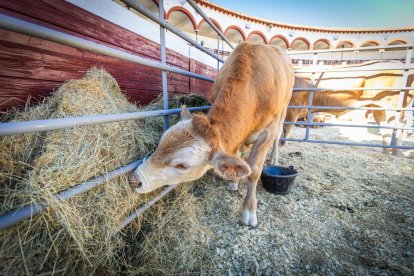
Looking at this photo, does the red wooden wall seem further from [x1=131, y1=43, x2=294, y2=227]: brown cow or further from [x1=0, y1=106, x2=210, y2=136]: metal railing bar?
[x1=131, y1=43, x2=294, y2=227]: brown cow

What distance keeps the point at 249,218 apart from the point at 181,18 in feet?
48.5

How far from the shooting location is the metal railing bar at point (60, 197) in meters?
0.87

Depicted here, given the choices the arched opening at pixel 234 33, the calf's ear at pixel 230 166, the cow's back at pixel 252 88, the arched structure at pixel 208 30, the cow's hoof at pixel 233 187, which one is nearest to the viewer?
the calf's ear at pixel 230 166

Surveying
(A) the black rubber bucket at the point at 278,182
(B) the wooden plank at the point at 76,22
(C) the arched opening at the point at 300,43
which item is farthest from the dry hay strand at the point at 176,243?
(C) the arched opening at the point at 300,43

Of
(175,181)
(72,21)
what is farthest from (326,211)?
(72,21)

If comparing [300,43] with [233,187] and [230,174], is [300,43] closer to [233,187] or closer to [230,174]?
[233,187]

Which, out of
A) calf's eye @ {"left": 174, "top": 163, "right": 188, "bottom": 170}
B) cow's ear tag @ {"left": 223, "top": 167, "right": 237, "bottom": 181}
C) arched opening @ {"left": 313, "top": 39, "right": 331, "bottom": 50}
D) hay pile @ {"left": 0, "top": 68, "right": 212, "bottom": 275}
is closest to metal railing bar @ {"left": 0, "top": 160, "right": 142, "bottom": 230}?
hay pile @ {"left": 0, "top": 68, "right": 212, "bottom": 275}

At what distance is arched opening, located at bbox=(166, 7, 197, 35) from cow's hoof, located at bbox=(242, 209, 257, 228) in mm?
13066

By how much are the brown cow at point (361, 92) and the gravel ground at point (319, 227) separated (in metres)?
2.75

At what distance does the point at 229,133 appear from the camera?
1673 mm

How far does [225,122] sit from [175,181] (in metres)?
0.65

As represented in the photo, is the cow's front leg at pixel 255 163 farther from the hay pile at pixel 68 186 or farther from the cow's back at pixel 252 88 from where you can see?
the hay pile at pixel 68 186

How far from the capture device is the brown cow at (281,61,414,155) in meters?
4.89

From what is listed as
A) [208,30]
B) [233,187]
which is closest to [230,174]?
[233,187]
